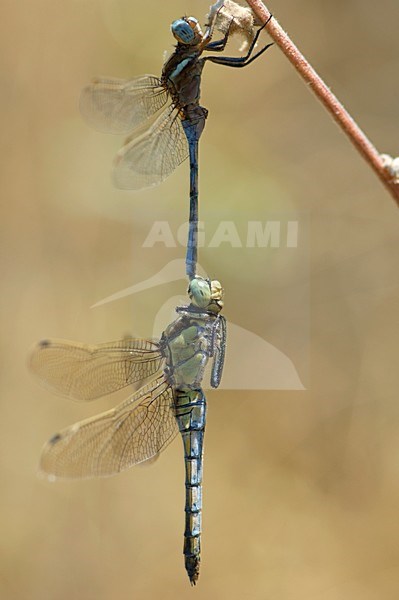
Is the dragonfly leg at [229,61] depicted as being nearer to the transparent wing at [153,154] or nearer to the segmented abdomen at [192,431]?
the transparent wing at [153,154]

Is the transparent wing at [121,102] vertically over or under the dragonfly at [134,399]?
over

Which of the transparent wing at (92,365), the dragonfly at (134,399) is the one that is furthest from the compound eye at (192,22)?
the transparent wing at (92,365)

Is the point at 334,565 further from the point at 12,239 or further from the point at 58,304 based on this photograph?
the point at 12,239

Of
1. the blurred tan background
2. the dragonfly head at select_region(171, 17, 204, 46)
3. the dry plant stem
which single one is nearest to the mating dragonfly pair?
the dragonfly head at select_region(171, 17, 204, 46)

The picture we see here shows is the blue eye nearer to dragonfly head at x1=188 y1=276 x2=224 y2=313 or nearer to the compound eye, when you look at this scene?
the compound eye

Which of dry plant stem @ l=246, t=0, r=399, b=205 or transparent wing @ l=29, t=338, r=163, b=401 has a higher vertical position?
dry plant stem @ l=246, t=0, r=399, b=205

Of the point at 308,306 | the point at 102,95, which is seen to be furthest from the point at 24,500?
the point at 102,95

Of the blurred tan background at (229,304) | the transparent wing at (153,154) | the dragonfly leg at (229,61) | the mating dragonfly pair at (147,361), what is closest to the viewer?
the dragonfly leg at (229,61)
